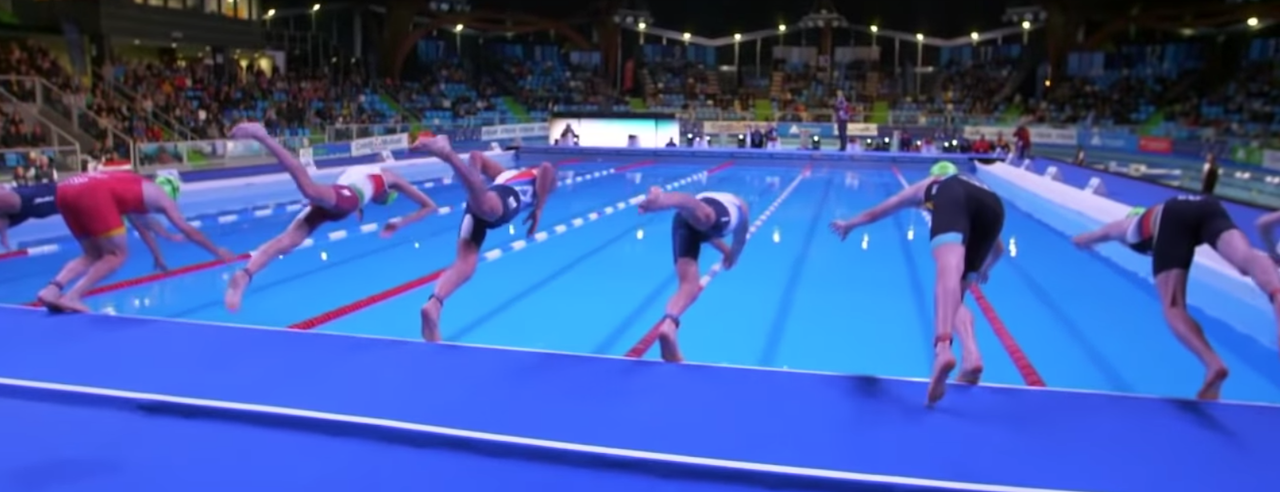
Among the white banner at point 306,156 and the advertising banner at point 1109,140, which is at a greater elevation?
the advertising banner at point 1109,140

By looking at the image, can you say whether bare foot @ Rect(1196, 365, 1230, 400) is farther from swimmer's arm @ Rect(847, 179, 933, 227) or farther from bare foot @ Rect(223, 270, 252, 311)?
bare foot @ Rect(223, 270, 252, 311)

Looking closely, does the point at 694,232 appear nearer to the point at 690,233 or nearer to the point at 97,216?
the point at 690,233

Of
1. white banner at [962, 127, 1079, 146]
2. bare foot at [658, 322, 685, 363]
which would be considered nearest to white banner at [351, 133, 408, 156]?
white banner at [962, 127, 1079, 146]

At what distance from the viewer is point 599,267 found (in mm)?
8266

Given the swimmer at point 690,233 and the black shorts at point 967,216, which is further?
the swimmer at point 690,233

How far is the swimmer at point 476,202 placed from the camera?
4336mm

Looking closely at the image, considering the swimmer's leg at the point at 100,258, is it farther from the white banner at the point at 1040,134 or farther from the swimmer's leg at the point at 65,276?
the white banner at the point at 1040,134

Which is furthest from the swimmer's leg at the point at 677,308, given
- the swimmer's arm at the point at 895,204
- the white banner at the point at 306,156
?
the white banner at the point at 306,156

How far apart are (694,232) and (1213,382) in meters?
2.16

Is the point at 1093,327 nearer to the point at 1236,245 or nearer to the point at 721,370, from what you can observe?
the point at 1236,245

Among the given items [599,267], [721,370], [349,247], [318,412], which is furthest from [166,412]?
[349,247]

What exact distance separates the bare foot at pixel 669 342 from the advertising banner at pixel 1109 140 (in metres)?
20.6

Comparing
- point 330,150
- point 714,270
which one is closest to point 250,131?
point 714,270

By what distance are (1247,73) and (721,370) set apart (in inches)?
1095
